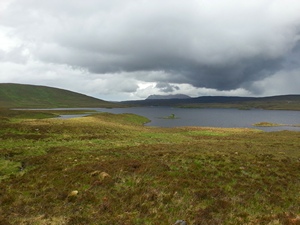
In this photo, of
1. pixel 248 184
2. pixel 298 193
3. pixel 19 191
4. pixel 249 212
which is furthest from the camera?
pixel 248 184

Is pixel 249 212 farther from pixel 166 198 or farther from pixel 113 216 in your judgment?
pixel 113 216

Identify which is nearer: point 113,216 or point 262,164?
point 113,216

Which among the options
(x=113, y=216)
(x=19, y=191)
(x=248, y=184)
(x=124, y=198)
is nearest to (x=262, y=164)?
(x=248, y=184)

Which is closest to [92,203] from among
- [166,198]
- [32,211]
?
[32,211]

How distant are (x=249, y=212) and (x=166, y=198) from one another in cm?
434

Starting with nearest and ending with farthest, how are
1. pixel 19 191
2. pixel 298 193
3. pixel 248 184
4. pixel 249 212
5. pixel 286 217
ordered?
1. pixel 286 217
2. pixel 249 212
3. pixel 19 191
4. pixel 298 193
5. pixel 248 184

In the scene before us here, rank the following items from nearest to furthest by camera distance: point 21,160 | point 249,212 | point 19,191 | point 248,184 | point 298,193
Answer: point 249,212 < point 19,191 < point 298,193 < point 248,184 < point 21,160

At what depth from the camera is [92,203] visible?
11883 millimetres

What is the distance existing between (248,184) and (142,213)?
9119mm

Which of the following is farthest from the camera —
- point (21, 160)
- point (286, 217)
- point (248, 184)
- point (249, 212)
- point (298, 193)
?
point (21, 160)

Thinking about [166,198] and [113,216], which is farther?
[166,198]

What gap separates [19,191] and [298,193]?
17.9m

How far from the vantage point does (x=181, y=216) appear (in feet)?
34.4

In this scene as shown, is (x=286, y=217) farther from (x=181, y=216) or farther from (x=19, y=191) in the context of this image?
(x=19, y=191)
